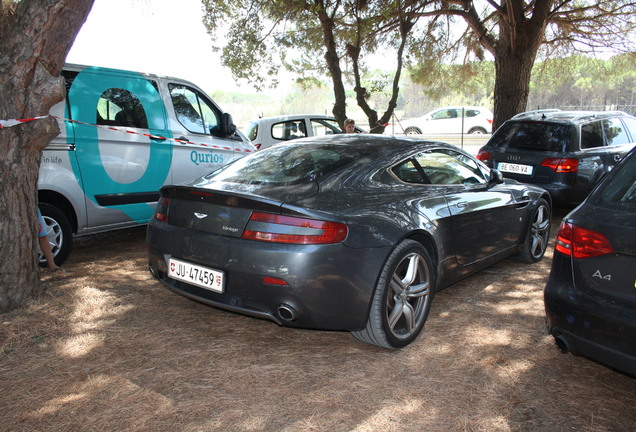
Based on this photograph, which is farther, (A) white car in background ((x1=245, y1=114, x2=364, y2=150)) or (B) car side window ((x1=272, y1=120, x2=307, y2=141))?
(B) car side window ((x1=272, y1=120, x2=307, y2=141))

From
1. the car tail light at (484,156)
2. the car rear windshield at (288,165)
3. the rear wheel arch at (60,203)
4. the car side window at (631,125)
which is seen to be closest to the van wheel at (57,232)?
the rear wheel arch at (60,203)

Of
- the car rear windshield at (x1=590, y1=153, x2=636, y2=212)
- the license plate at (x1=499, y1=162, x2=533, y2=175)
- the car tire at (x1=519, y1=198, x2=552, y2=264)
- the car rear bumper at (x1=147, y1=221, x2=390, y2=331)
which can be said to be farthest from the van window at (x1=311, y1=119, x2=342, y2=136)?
the car rear windshield at (x1=590, y1=153, x2=636, y2=212)

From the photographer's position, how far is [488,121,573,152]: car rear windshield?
7.33 metres

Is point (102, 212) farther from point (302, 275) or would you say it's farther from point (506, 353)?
point (506, 353)

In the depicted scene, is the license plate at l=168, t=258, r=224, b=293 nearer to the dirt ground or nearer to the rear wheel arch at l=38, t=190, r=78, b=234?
the dirt ground

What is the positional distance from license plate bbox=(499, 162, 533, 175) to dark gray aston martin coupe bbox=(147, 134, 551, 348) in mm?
3261

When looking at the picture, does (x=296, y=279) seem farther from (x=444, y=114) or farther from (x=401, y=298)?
(x=444, y=114)

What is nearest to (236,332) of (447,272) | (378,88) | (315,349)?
(315,349)

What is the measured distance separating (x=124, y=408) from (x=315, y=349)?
1.29 metres

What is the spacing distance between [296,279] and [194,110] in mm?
4171

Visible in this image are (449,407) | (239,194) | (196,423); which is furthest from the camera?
(239,194)

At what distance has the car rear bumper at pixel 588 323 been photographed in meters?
2.49

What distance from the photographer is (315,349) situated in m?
3.62

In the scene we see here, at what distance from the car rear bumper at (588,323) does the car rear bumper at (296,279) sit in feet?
3.26
